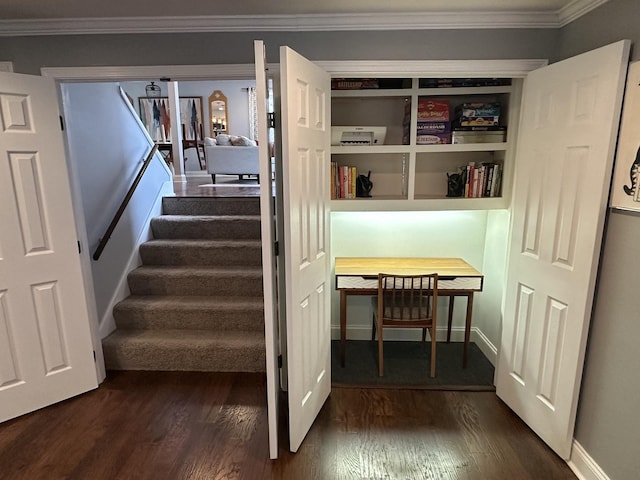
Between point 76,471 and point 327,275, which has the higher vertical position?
point 327,275

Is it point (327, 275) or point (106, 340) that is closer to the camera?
point (327, 275)

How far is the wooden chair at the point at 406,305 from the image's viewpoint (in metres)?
2.75

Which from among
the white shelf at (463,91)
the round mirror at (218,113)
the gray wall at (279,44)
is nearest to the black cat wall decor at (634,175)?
the gray wall at (279,44)

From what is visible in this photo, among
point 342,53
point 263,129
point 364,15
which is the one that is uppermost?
point 364,15

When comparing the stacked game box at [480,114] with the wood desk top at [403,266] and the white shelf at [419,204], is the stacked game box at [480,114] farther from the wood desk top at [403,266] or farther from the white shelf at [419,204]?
the wood desk top at [403,266]

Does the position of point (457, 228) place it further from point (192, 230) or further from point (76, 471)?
point (76, 471)

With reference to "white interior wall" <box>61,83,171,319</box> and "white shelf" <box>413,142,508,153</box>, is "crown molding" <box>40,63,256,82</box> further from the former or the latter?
"white shelf" <box>413,142,508,153</box>

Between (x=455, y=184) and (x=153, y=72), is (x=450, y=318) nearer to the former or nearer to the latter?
(x=455, y=184)

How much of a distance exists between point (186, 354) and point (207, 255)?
0.96m

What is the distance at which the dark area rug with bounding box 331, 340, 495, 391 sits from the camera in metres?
2.82

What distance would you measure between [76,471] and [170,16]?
2529mm

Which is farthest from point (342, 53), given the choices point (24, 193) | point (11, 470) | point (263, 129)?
point (11, 470)

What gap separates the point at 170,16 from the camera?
2207 millimetres

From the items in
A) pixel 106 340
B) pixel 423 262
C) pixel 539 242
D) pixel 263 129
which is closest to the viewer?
pixel 263 129
